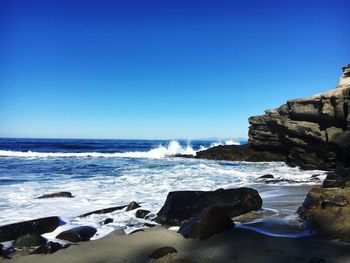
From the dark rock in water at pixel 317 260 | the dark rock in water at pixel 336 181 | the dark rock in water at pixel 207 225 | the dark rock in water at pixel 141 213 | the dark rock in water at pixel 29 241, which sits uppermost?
the dark rock in water at pixel 336 181

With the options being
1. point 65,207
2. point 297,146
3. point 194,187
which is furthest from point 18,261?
point 297,146

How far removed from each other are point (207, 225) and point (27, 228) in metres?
3.13

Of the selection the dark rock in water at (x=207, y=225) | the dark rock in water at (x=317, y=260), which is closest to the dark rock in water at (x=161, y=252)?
the dark rock in water at (x=207, y=225)

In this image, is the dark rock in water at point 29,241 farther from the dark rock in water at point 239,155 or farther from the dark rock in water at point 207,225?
the dark rock in water at point 239,155

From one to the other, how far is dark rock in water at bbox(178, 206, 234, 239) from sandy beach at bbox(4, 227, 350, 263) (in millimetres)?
105

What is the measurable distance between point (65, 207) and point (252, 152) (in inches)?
836

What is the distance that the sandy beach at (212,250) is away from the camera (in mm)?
4691

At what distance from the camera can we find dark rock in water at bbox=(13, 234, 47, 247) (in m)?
5.71

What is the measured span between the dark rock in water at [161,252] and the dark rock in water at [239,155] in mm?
22859

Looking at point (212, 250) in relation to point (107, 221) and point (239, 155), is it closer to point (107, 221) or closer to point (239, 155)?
A: point (107, 221)

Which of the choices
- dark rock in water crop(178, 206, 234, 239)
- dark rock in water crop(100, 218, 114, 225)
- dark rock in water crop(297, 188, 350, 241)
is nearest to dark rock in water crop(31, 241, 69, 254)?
dark rock in water crop(100, 218, 114, 225)

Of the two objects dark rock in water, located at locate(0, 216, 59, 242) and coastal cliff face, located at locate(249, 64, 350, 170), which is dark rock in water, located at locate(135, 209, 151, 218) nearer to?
dark rock in water, located at locate(0, 216, 59, 242)

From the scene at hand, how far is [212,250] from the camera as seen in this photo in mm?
5055

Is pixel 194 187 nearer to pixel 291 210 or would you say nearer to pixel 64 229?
pixel 291 210
